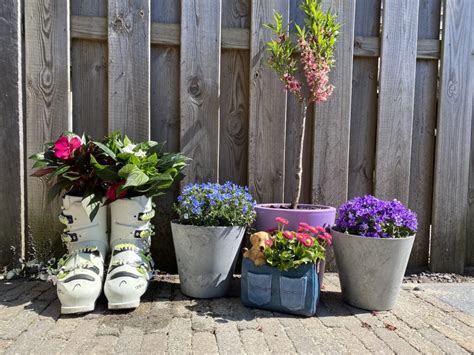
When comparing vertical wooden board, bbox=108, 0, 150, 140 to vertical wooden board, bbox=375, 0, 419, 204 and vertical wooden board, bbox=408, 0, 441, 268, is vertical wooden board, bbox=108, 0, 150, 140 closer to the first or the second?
vertical wooden board, bbox=375, 0, 419, 204

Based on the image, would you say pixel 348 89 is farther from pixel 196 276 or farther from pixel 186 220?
pixel 196 276

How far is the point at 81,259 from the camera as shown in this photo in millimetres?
2111

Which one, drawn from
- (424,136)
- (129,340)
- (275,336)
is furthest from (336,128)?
(129,340)

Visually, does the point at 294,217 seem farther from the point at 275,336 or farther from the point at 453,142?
the point at 453,142

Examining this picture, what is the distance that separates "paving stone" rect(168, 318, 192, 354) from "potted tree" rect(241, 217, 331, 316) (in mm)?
388

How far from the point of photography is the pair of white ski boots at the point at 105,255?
6.57 ft

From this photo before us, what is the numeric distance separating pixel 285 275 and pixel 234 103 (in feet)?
4.06

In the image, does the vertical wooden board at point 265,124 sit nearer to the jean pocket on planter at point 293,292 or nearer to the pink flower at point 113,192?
the jean pocket on planter at point 293,292

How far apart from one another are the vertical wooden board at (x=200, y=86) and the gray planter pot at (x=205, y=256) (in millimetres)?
542

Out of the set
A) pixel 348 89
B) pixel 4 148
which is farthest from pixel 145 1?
pixel 348 89

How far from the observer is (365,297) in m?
2.18

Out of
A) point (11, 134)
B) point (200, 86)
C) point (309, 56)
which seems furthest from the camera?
point (200, 86)

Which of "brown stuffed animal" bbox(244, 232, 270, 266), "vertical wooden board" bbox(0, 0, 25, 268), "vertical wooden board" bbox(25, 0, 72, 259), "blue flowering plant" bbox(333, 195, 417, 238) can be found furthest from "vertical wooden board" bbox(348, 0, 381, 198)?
"vertical wooden board" bbox(0, 0, 25, 268)

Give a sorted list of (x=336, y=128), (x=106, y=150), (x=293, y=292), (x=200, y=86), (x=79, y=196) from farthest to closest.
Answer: (x=336, y=128) < (x=200, y=86) < (x=79, y=196) < (x=106, y=150) < (x=293, y=292)
